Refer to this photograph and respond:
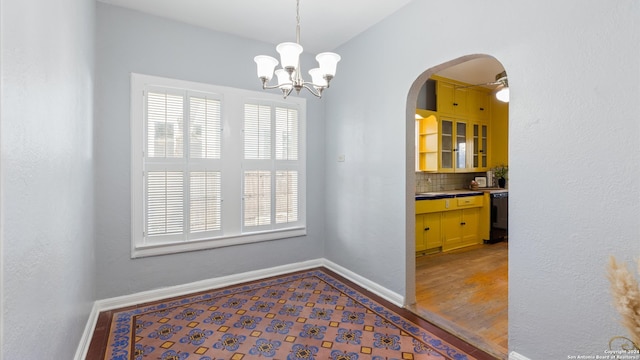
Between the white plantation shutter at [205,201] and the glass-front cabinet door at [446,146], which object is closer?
the white plantation shutter at [205,201]

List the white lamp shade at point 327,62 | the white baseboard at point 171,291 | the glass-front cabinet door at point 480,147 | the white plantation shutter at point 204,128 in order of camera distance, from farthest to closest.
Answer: the glass-front cabinet door at point 480,147, the white plantation shutter at point 204,128, the white baseboard at point 171,291, the white lamp shade at point 327,62

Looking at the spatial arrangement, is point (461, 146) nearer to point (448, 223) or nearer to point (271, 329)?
point (448, 223)

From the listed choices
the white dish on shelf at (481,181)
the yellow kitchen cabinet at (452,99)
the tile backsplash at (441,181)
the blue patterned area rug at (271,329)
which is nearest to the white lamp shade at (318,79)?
the blue patterned area rug at (271,329)

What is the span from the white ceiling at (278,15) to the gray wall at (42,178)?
33.5 inches

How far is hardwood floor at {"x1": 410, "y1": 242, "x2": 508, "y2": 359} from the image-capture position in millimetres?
2321

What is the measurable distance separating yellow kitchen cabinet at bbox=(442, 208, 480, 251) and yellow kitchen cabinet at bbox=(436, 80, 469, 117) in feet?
5.55

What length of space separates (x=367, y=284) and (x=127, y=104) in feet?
10.2

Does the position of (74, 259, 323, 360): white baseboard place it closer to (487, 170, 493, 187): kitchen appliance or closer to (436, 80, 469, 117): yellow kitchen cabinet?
(436, 80, 469, 117): yellow kitchen cabinet

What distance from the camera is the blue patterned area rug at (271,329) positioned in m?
2.09

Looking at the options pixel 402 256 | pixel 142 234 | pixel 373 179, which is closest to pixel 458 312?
pixel 402 256

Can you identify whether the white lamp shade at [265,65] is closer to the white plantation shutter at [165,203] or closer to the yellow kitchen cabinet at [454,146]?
the white plantation shutter at [165,203]

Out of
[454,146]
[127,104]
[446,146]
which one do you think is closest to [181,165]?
[127,104]

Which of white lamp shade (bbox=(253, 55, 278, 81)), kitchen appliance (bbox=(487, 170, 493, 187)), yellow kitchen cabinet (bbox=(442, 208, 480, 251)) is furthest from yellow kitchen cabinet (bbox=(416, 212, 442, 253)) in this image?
white lamp shade (bbox=(253, 55, 278, 81))

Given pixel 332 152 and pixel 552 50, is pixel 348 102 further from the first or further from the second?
pixel 552 50
